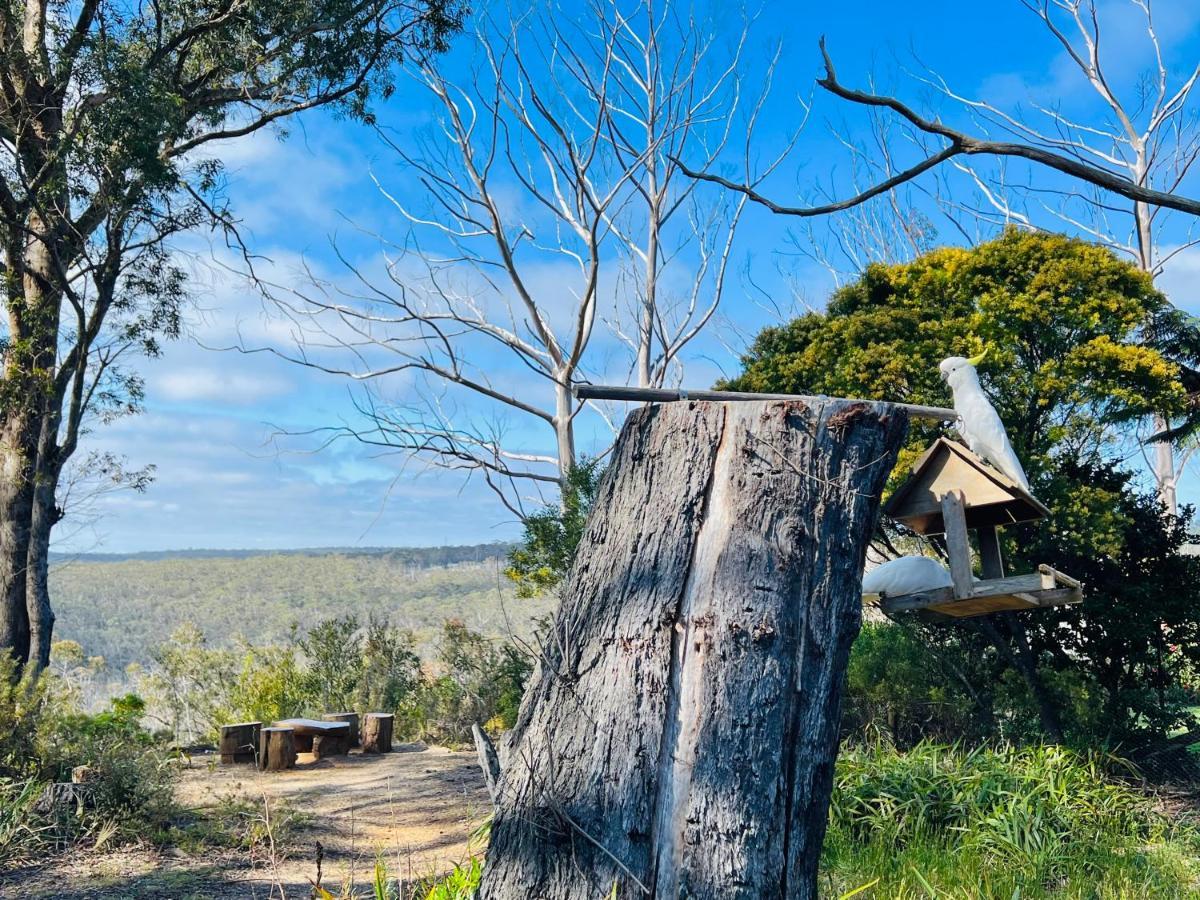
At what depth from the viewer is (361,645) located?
37.1 ft

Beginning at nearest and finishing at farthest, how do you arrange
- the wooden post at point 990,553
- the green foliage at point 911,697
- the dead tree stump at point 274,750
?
the wooden post at point 990,553 < the green foliage at point 911,697 < the dead tree stump at point 274,750

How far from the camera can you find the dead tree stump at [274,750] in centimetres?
847

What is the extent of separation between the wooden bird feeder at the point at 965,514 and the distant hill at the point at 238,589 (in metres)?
17.0

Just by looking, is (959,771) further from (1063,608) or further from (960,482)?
(960,482)

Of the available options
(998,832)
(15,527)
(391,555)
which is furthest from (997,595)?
(391,555)

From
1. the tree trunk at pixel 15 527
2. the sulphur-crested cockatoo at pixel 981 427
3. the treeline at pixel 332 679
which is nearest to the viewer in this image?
the sulphur-crested cockatoo at pixel 981 427

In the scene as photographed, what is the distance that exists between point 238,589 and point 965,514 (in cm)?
2694

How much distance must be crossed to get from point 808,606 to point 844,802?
13.0 ft

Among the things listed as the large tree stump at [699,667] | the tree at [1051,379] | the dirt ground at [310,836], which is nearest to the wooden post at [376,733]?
the dirt ground at [310,836]

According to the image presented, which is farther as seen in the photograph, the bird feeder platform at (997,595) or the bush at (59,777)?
the bush at (59,777)

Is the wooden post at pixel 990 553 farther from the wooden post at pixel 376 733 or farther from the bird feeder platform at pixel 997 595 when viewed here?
the wooden post at pixel 376 733

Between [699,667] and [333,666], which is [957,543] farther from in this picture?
[333,666]

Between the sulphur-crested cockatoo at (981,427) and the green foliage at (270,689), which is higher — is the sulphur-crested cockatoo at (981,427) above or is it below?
above

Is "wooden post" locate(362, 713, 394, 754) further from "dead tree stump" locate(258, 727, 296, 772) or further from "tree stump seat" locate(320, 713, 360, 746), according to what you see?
"dead tree stump" locate(258, 727, 296, 772)
